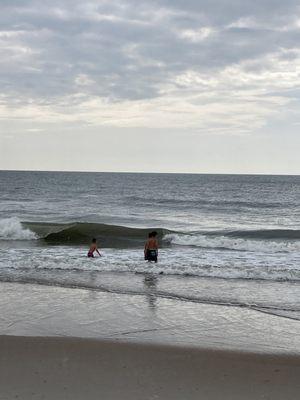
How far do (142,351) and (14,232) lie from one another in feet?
67.4

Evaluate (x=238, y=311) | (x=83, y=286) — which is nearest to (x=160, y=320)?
(x=238, y=311)

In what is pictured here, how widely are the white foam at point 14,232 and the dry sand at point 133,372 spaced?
18454 millimetres

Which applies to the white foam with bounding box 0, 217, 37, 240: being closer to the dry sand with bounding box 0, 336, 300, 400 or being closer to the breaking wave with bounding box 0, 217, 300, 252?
the breaking wave with bounding box 0, 217, 300, 252

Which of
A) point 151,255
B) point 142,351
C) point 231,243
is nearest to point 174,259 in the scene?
point 151,255

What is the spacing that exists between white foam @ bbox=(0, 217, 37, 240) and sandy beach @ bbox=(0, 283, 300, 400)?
51.1ft

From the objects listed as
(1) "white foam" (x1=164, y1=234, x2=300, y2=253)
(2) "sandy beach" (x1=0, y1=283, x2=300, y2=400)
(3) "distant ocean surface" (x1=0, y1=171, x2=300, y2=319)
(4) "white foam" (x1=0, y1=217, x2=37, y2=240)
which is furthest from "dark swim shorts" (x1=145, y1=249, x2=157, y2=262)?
(4) "white foam" (x1=0, y1=217, x2=37, y2=240)

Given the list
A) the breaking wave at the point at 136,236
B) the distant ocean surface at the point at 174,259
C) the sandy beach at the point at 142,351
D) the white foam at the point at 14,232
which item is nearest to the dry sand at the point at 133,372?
the sandy beach at the point at 142,351

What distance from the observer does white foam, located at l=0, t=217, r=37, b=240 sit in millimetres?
25406

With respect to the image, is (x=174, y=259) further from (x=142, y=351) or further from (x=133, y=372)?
(x=133, y=372)

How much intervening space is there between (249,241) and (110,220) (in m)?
12.1

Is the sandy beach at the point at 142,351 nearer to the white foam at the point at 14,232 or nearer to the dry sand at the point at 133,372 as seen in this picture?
the dry sand at the point at 133,372

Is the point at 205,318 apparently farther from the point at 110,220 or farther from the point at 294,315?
the point at 110,220

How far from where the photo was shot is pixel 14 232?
26250 millimetres

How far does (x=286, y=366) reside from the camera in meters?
6.52
